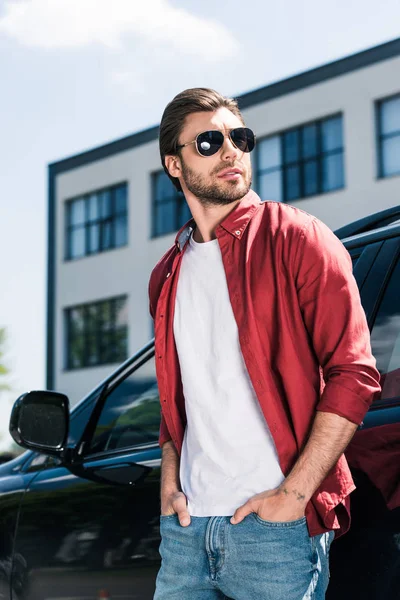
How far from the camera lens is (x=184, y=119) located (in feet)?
8.46

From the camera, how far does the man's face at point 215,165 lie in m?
2.44

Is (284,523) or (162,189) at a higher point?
(162,189)

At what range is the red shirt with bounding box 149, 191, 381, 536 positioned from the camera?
2084mm

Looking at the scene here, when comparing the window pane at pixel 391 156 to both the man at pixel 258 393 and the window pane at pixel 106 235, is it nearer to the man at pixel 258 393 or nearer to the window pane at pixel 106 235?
the window pane at pixel 106 235

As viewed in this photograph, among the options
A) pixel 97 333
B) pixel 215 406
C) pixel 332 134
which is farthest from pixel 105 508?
pixel 97 333

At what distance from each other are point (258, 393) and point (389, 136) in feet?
69.5

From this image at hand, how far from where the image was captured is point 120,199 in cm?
2930

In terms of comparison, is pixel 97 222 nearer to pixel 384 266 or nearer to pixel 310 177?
pixel 310 177

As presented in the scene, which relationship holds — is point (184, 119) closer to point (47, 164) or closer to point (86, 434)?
point (86, 434)

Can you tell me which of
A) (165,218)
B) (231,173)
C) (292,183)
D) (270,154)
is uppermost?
(270,154)

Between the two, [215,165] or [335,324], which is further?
[215,165]

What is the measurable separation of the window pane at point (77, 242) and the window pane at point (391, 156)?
11166 mm

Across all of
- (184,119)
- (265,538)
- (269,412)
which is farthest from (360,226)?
(265,538)

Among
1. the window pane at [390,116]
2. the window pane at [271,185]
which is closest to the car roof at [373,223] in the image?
the window pane at [390,116]
